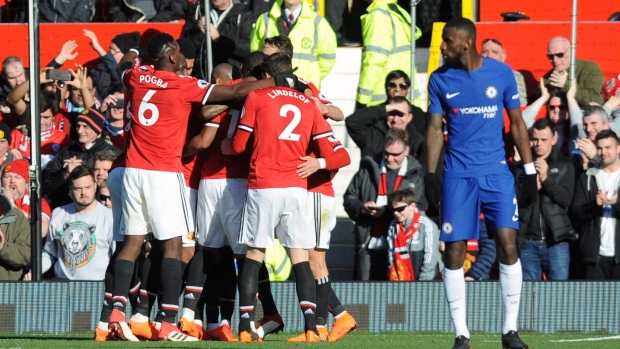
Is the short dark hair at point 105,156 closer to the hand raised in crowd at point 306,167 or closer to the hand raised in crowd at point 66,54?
the hand raised in crowd at point 66,54

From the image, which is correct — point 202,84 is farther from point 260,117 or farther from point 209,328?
point 209,328

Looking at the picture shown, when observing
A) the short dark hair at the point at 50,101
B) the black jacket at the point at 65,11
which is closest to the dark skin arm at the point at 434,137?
the short dark hair at the point at 50,101

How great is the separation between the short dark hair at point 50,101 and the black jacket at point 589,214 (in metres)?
6.34

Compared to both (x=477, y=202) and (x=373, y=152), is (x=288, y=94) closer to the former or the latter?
(x=477, y=202)

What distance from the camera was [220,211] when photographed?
34.6ft

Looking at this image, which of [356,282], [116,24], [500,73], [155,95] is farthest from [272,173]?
[116,24]

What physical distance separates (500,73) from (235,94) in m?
2.19

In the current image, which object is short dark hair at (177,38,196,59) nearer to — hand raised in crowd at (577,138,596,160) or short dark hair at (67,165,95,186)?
short dark hair at (67,165,95,186)

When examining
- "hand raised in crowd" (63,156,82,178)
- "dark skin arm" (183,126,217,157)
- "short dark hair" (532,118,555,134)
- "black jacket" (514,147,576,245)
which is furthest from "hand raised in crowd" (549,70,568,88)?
"dark skin arm" (183,126,217,157)

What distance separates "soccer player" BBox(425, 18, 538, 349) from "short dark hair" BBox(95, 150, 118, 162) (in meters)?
5.49

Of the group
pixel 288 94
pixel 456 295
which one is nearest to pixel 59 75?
pixel 288 94

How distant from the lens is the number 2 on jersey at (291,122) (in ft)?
32.5

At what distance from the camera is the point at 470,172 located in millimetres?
9000

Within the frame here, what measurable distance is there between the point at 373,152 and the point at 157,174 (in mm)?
4472
